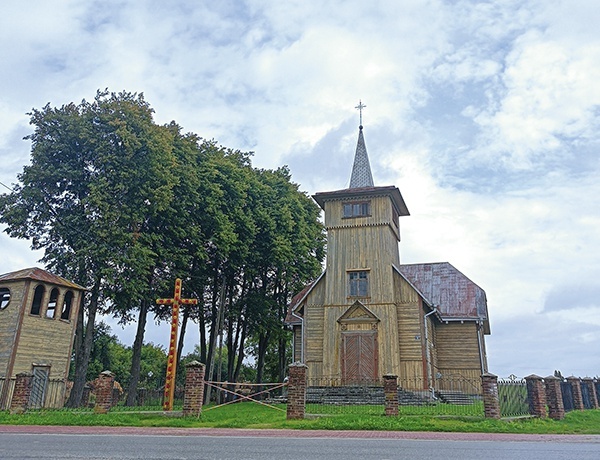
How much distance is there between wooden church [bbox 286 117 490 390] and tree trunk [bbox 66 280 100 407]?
10.5 m

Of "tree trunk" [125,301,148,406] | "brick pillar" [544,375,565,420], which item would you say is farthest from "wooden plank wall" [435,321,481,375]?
"tree trunk" [125,301,148,406]

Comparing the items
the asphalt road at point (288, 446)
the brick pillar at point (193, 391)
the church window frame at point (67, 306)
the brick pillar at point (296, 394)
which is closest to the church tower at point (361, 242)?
the brick pillar at point (296, 394)

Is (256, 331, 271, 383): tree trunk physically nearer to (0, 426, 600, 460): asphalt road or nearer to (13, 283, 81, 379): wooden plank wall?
(13, 283, 81, 379): wooden plank wall

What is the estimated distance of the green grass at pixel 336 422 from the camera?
14.3 metres

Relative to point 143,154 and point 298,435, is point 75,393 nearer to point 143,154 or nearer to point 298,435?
point 143,154

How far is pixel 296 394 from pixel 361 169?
693 inches

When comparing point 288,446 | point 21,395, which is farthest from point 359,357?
point 288,446

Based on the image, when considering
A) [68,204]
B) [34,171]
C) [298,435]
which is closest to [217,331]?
[68,204]

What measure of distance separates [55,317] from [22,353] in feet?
7.30

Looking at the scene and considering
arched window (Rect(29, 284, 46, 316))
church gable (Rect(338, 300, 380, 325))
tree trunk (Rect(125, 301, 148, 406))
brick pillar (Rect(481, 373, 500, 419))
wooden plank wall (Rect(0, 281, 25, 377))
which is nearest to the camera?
brick pillar (Rect(481, 373, 500, 419))

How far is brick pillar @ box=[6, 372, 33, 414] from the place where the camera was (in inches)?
720

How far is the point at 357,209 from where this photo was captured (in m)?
29.4

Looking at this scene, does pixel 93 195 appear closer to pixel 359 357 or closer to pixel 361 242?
pixel 361 242

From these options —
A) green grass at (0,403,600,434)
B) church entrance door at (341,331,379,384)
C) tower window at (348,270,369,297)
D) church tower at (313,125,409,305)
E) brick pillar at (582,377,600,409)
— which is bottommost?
green grass at (0,403,600,434)
